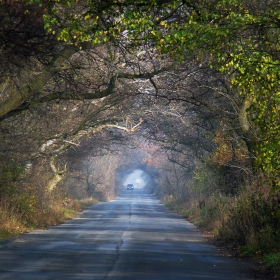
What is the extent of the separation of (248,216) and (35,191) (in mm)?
14182

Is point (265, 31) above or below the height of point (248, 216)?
above

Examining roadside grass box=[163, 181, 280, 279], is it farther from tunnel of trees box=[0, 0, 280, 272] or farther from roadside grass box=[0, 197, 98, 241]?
roadside grass box=[0, 197, 98, 241]

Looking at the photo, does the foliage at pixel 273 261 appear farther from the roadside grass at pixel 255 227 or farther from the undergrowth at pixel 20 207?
the undergrowth at pixel 20 207

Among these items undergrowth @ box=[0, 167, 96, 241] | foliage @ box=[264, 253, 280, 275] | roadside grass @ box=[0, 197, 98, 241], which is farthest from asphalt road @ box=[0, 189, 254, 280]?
undergrowth @ box=[0, 167, 96, 241]

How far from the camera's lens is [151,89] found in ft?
98.3

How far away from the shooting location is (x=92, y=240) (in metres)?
20.9

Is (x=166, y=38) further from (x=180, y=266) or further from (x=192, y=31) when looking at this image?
(x=180, y=266)

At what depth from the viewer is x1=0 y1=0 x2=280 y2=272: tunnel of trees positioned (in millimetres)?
12133

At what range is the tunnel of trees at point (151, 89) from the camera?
39.8ft

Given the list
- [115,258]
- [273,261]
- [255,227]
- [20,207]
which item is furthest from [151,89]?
[273,261]

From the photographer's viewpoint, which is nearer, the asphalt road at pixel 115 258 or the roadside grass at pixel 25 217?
the asphalt road at pixel 115 258

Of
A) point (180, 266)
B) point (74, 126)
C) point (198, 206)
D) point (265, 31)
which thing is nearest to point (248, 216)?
point (180, 266)

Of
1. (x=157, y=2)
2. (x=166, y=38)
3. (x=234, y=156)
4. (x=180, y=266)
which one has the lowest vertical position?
Result: (x=180, y=266)

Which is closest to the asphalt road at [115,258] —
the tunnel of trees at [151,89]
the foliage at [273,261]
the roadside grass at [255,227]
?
the foliage at [273,261]
